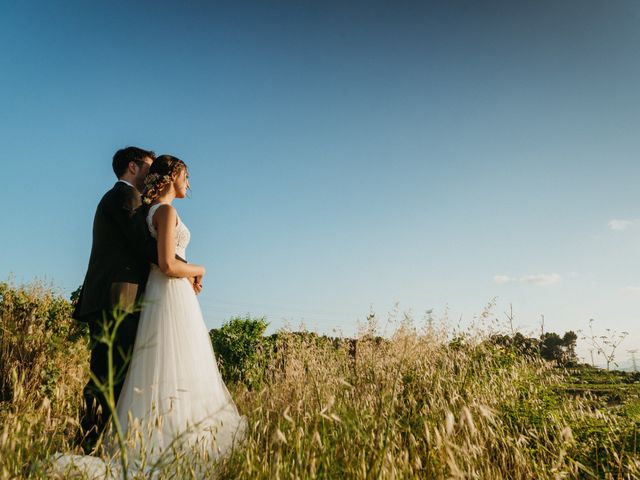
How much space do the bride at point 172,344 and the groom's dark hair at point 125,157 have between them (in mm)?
375

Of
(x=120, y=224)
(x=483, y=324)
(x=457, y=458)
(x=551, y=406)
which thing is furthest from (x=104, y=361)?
(x=483, y=324)

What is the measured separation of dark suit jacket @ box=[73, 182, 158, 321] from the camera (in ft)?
11.5

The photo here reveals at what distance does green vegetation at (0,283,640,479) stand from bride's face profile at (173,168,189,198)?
1.58 m

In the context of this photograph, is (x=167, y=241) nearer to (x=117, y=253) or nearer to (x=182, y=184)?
(x=117, y=253)

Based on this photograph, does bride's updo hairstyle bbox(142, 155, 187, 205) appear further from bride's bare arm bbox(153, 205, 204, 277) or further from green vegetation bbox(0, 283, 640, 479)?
green vegetation bbox(0, 283, 640, 479)

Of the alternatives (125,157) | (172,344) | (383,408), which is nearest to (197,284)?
(172,344)

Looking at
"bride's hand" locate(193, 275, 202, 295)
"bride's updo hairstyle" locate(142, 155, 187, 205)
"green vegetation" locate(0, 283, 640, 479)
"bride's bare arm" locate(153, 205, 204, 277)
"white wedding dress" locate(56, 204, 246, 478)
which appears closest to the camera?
"green vegetation" locate(0, 283, 640, 479)

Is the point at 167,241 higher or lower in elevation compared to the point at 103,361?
higher

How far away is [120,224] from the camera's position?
143 inches

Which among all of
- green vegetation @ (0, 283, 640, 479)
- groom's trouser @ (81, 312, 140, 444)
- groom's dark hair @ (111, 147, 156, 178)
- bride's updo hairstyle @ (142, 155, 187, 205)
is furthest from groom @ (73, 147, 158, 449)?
green vegetation @ (0, 283, 640, 479)

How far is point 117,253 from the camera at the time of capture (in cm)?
362

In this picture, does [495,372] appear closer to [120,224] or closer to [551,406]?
[551,406]

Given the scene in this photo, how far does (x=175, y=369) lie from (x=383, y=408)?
200 centimetres

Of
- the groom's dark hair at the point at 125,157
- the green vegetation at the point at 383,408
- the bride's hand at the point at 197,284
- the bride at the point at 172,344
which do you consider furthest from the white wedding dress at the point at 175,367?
the groom's dark hair at the point at 125,157
